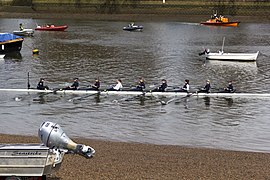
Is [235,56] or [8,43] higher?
[8,43]

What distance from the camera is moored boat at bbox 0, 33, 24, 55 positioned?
48.7 meters

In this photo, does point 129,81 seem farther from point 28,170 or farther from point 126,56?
point 28,170

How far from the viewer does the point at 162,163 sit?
15.1 m

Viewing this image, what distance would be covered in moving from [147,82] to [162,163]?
64.7 ft

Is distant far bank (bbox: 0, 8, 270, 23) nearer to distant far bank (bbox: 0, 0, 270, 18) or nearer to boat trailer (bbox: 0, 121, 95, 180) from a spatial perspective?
distant far bank (bbox: 0, 0, 270, 18)

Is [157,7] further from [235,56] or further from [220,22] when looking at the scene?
[235,56]

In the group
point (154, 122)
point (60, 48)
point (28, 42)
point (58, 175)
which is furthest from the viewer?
point (28, 42)

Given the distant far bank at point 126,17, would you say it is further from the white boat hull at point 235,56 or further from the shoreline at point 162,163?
the shoreline at point 162,163

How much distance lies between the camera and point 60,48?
177 ft

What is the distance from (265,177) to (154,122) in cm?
971

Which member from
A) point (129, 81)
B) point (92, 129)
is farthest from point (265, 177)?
point (129, 81)

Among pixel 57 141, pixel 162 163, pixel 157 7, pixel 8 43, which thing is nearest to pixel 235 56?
pixel 8 43

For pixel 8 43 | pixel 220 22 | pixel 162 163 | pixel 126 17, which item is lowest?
pixel 162 163

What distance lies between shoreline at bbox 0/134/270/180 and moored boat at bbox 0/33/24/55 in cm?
3182
